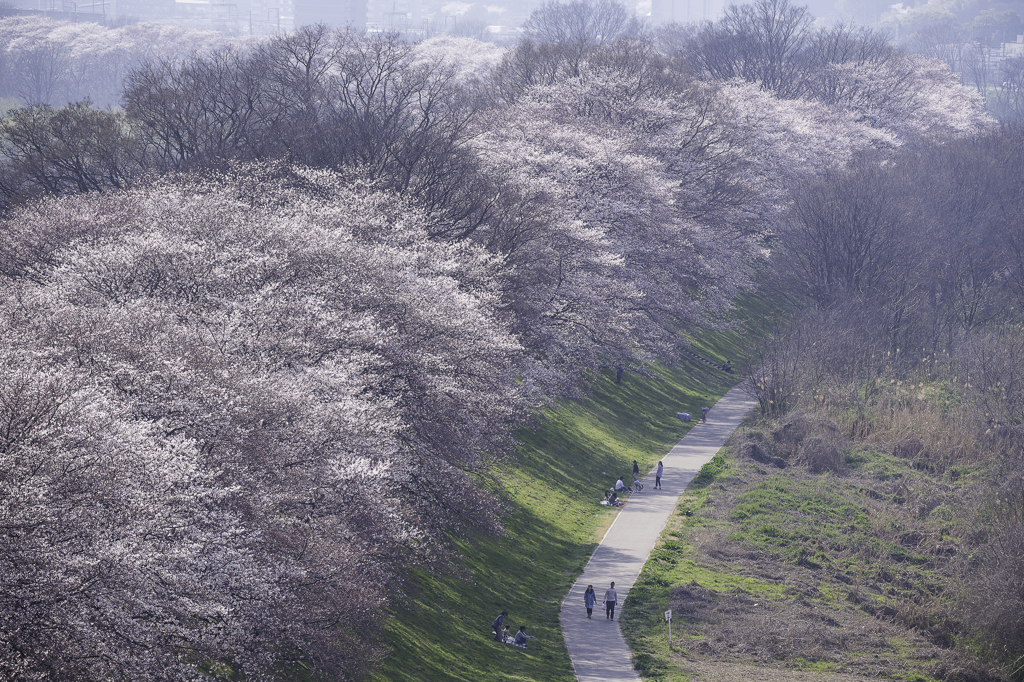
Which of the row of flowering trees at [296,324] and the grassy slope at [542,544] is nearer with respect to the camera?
the row of flowering trees at [296,324]

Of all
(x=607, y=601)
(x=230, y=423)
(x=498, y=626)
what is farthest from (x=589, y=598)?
(x=230, y=423)

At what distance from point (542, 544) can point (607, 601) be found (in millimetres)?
5703

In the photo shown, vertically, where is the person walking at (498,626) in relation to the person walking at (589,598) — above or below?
above

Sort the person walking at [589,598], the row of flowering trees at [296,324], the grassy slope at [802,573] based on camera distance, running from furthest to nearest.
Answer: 1. the person walking at [589,598]
2. the grassy slope at [802,573]
3. the row of flowering trees at [296,324]

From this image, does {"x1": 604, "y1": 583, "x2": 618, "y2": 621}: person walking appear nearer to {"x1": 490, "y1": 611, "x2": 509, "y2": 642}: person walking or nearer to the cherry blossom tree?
{"x1": 490, "y1": 611, "x2": 509, "y2": 642}: person walking

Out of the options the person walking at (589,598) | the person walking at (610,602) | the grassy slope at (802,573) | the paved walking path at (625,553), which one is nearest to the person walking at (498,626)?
the paved walking path at (625,553)

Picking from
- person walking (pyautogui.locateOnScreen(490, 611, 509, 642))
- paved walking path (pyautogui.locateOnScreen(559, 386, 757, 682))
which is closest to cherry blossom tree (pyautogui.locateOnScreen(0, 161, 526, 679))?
person walking (pyautogui.locateOnScreen(490, 611, 509, 642))

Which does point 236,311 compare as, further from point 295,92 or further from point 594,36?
point 594,36

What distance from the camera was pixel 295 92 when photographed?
65.2 m

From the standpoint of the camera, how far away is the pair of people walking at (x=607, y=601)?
33.0 metres

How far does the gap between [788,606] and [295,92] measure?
44286 mm

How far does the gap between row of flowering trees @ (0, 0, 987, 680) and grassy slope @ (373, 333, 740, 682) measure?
1.57m

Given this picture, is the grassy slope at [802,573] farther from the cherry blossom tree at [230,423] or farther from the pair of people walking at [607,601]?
the cherry blossom tree at [230,423]

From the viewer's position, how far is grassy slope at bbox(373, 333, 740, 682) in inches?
1128
